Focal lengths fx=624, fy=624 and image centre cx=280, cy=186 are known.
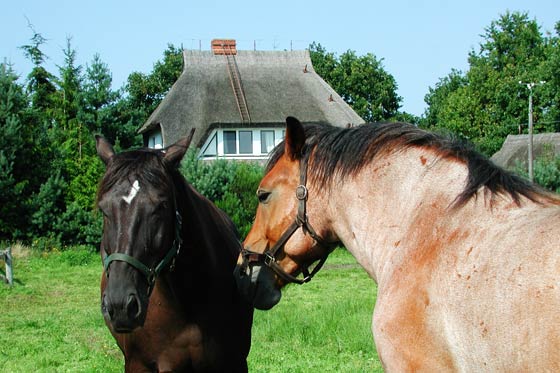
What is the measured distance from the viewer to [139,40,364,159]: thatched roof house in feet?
125

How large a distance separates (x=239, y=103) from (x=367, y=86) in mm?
19292

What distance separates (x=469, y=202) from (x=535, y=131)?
167 feet

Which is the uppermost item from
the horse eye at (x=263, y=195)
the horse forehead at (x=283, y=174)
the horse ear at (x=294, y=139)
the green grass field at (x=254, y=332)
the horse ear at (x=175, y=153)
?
the horse ear at (x=294, y=139)

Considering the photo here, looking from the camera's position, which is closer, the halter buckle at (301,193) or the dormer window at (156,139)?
the halter buckle at (301,193)

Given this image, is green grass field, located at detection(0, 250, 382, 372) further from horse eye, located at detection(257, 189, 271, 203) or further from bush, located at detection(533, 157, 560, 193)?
bush, located at detection(533, 157, 560, 193)

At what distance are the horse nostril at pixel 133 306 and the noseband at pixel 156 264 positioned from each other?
17 cm

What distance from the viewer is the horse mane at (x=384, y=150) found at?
9.39 feet

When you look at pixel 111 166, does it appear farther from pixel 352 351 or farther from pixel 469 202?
pixel 352 351

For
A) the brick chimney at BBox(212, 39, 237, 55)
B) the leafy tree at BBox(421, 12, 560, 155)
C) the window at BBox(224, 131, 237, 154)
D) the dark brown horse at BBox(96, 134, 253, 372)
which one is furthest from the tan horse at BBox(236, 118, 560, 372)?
the leafy tree at BBox(421, 12, 560, 155)

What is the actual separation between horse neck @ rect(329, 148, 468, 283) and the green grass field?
368 cm

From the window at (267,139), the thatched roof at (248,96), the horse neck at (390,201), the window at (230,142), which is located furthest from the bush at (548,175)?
the horse neck at (390,201)

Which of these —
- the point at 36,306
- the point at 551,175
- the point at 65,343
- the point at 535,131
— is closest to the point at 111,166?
the point at 65,343

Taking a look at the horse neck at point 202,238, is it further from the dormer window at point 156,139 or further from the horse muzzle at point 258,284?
the dormer window at point 156,139


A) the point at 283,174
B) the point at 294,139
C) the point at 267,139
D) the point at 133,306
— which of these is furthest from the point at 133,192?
the point at 267,139
